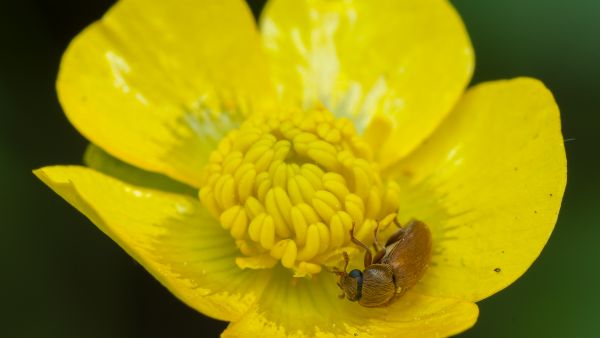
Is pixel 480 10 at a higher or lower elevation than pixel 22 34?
lower

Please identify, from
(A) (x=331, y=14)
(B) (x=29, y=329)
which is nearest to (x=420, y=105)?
(A) (x=331, y=14)

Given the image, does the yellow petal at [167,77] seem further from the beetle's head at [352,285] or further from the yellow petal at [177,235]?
the beetle's head at [352,285]

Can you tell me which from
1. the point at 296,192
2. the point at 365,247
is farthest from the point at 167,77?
the point at 365,247

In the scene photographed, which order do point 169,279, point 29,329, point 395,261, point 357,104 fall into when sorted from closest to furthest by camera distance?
point 169,279
point 395,261
point 29,329
point 357,104

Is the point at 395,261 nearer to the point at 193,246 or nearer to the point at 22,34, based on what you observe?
the point at 193,246

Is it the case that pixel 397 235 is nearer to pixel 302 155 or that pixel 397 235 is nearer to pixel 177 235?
pixel 302 155

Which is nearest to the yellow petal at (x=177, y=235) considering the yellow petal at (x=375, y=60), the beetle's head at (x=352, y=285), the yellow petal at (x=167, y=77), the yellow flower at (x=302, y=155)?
the yellow flower at (x=302, y=155)
